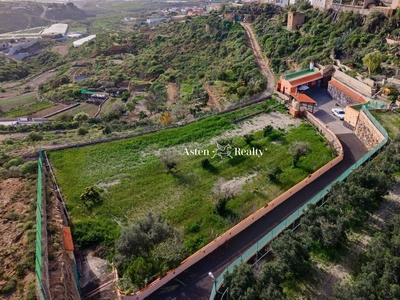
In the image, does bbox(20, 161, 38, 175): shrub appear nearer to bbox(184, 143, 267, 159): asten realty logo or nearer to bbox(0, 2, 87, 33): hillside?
bbox(184, 143, 267, 159): asten realty logo

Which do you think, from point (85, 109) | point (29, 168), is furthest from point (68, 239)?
point (85, 109)

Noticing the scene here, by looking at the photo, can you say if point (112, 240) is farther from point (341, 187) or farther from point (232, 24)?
point (232, 24)

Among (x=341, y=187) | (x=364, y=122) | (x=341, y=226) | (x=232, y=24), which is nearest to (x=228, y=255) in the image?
(x=341, y=226)

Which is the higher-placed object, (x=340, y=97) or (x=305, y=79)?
(x=305, y=79)

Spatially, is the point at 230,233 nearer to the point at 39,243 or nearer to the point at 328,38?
the point at 39,243

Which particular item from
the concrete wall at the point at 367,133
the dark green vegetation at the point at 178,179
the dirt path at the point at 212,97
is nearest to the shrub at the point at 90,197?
the dark green vegetation at the point at 178,179

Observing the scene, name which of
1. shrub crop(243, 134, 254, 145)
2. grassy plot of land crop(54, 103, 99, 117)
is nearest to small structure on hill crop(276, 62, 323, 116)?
shrub crop(243, 134, 254, 145)
